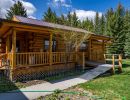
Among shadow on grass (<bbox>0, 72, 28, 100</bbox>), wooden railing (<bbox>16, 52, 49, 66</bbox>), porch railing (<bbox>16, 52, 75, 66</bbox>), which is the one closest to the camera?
shadow on grass (<bbox>0, 72, 28, 100</bbox>)

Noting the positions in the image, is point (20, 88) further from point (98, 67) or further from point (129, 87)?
point (98, 67)

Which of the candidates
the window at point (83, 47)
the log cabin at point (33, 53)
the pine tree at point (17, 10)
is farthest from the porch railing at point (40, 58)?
the pine tree at point (17, 10)

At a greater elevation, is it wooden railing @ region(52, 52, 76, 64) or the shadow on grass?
wooden railing @ region(52, 52, 76, 64)

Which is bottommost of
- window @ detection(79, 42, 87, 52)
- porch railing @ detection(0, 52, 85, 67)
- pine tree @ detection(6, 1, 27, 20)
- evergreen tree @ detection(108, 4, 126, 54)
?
porch railing @ detection(0, 52, 85, 67)

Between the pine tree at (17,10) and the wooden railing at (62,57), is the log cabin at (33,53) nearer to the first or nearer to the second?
the wooden railing at (62,57)

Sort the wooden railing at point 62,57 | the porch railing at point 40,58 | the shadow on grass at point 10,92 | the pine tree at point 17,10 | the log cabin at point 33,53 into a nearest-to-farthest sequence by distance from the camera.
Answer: the shadow on grass at point 10,92 < the log cabin at point 33,53 < the porch railing at point 40,58 < the wooden railing at point 62,57 < the pine tree at point 17,10

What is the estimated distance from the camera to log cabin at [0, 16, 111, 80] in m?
11.0

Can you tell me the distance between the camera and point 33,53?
12.4 meters

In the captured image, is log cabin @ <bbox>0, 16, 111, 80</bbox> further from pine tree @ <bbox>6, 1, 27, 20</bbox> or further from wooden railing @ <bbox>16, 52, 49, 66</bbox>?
pine tree @ <bbox>6, 1, 27, 20</bbox>

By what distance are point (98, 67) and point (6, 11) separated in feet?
130

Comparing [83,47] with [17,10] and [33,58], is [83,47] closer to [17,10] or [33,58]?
[33,58]

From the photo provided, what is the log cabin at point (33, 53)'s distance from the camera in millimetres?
10977

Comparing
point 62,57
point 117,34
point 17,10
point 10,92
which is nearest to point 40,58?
point 62,57

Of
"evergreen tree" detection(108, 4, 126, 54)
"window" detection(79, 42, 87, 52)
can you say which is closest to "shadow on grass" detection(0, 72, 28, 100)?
"window" detection(79, 42, 87, 52)
